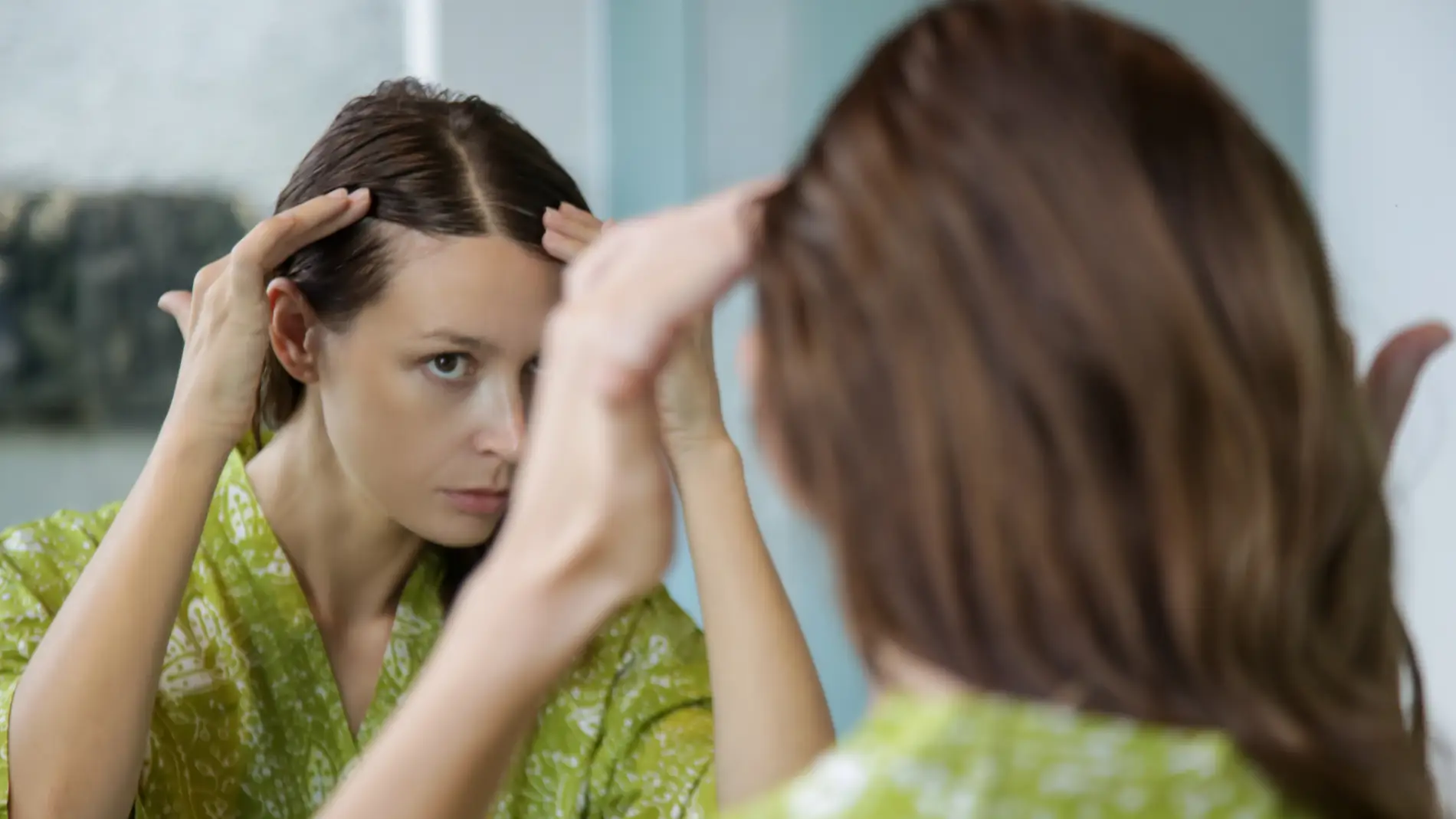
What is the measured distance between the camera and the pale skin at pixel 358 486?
93 centimetres

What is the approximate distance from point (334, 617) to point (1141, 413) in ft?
2.69

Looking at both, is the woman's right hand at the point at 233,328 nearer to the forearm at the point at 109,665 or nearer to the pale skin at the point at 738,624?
the forearm at the point at 109,665

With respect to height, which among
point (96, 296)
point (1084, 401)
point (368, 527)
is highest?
point (1084, 401)

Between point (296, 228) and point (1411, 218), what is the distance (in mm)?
841

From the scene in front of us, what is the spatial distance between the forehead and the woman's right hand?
0.22 ft

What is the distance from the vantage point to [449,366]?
3.51 feet

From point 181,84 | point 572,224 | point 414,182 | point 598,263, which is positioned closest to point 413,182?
point 414,182

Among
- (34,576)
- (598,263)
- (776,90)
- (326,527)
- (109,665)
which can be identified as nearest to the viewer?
(598,263)

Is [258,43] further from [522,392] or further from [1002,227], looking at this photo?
[1002,227]

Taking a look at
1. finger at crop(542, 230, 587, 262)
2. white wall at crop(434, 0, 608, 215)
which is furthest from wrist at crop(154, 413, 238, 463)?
white wall at crop(434, 0, 608, 215)

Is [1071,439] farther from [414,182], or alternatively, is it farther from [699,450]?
[414,182]

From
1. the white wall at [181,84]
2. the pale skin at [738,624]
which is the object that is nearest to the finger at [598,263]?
the pale skin at [738,624]

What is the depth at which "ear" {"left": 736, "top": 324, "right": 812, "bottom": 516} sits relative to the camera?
54 centimetres

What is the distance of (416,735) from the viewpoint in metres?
0.66
